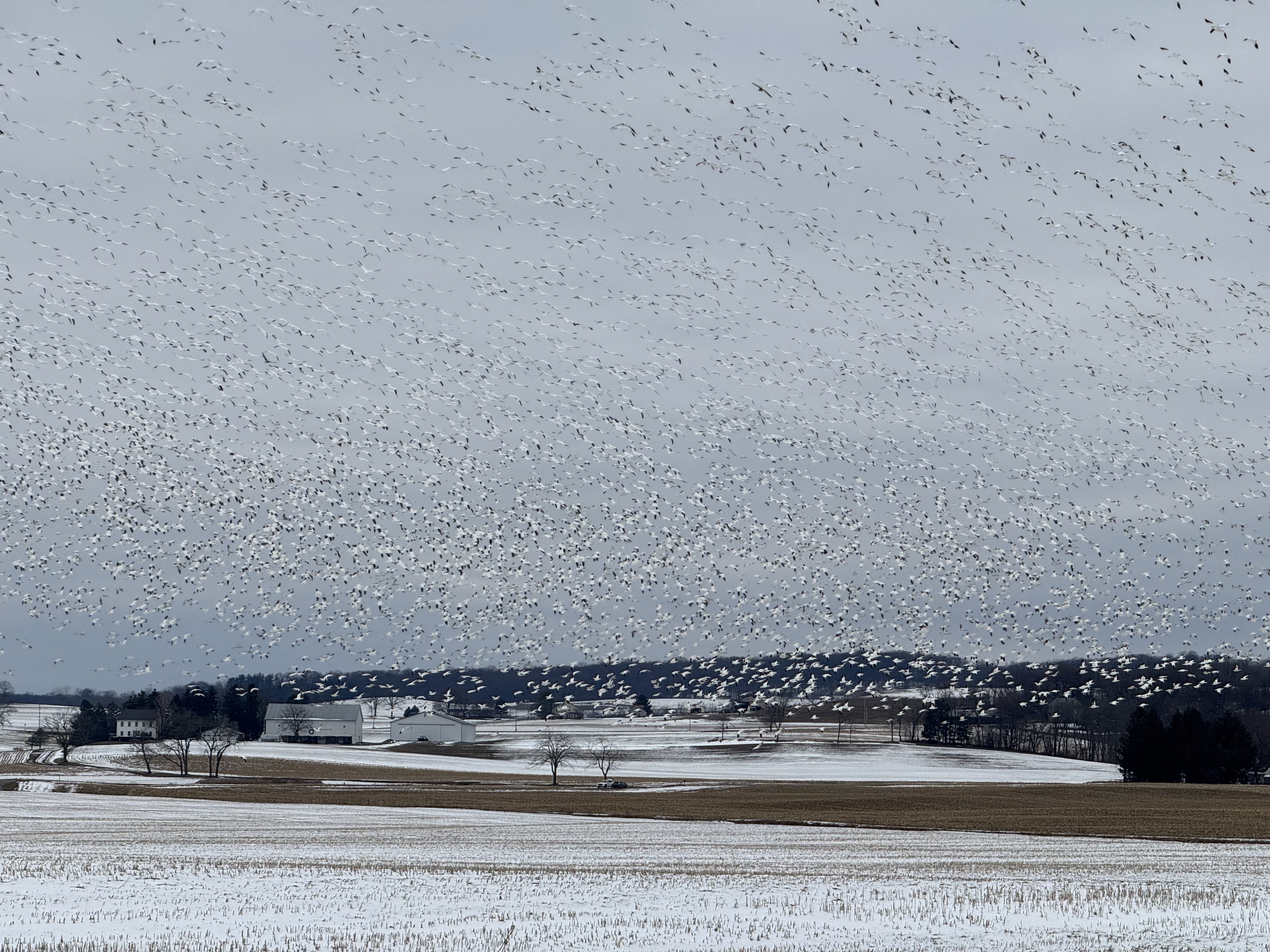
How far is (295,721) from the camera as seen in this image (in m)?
153

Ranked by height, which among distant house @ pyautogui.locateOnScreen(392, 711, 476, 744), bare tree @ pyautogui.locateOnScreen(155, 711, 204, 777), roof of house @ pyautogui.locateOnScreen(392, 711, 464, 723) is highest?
bare tree @ pyautogui.locateOnScreen(155, 711, 204, 777)

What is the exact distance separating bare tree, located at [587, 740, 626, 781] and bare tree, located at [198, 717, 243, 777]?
89.9ft

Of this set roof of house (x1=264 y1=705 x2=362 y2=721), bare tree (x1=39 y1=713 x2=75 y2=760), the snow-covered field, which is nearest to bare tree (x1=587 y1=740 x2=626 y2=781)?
roof of house (x1=264 y1=705 x2=362 y2=721)

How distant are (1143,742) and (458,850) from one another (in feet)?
250

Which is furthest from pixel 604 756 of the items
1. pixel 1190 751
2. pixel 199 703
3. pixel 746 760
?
pixel 199 703

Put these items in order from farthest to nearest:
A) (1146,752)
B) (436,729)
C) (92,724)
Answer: (436,729) < (92,724) < (1146,752)

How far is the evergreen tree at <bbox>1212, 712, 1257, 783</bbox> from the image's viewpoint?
9650 centimetres

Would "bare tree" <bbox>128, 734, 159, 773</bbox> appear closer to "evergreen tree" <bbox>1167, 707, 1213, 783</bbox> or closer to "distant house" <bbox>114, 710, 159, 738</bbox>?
"distant house" <bbox>114, 710, 159, 738</bbox>

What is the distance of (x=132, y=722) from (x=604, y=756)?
83.6 meters

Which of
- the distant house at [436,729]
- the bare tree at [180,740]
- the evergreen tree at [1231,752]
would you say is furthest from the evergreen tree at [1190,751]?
the distant house at [436,729]

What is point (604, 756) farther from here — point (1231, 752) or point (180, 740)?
point (1231, 752)

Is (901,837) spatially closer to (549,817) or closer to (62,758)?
(549,817)

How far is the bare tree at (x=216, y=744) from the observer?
93.3 m

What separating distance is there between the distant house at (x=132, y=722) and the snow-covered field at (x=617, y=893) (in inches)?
4755
